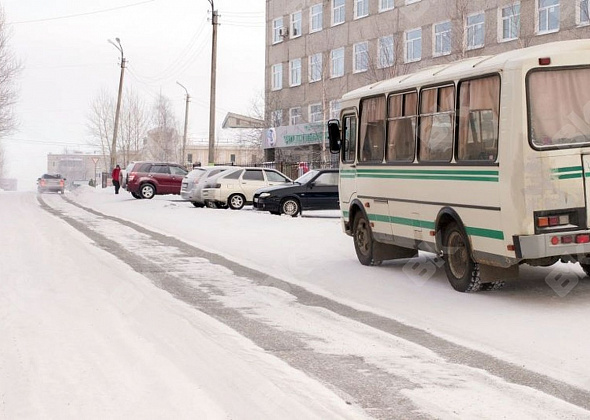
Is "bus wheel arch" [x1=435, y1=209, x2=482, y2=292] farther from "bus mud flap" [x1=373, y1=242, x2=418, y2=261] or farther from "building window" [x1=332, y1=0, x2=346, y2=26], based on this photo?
"building window" [x1=332, y1=0, x2=346, y2=26]

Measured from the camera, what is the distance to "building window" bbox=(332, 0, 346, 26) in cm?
5116

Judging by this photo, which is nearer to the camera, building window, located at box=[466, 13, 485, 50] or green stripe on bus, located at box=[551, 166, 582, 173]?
green stripe on bus, located at box=[551, 166, 582, 173]

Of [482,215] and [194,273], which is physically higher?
[482,215]

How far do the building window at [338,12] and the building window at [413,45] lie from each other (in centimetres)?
716

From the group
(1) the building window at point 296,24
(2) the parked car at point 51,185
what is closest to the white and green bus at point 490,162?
(1) the building window at point 296,24

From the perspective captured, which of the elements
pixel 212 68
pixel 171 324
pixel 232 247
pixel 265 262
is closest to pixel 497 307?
pixel 171 324

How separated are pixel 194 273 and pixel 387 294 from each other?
317 cm

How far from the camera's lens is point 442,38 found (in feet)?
138

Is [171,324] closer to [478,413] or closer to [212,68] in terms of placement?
[478,413]

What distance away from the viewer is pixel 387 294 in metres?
10.9

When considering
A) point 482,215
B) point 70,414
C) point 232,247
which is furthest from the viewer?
point 232,247

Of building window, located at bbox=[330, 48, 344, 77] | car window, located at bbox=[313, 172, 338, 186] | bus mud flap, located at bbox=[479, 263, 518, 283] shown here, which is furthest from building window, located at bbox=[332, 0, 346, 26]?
bus mud flap, located at bbox=[479, 263, 518, 283]

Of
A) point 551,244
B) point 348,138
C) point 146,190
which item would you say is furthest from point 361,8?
point 551,244

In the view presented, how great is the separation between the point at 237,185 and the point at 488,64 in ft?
72.3
